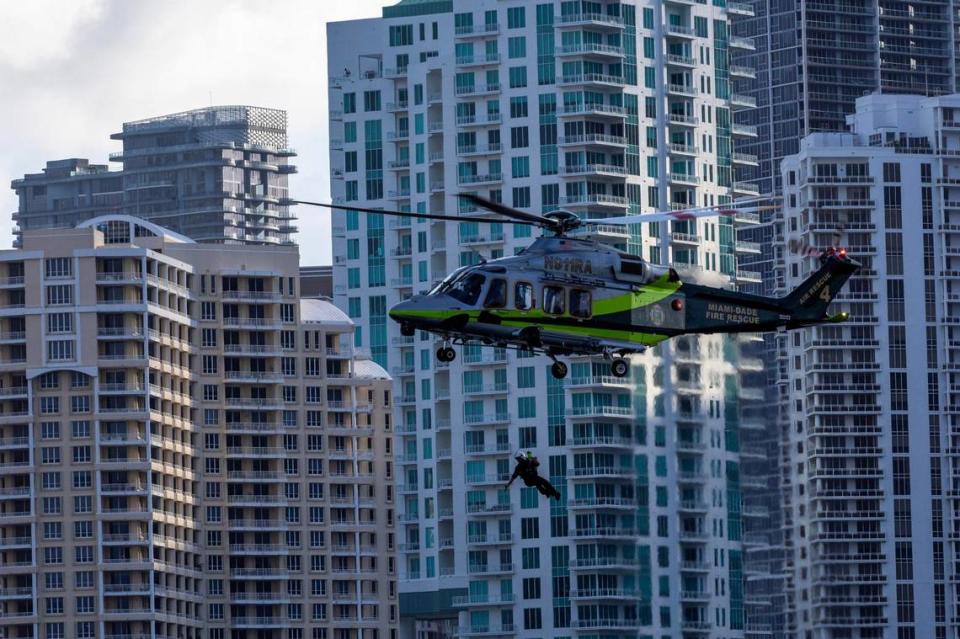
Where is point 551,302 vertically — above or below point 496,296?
below

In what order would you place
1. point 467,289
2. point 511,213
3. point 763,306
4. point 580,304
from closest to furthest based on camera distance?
point 511,213 → point 467,289 → point 580,304 → point 763,306

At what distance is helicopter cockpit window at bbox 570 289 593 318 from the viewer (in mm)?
107500

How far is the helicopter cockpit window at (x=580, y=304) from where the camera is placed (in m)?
108

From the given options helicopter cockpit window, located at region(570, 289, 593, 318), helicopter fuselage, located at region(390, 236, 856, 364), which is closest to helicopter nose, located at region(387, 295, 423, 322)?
helicopter fuselage, located at region(390, 236, 856, 364)

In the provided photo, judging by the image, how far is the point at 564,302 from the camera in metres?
107

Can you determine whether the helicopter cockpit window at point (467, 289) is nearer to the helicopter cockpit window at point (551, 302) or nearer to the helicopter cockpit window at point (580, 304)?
the helicopter cockpit window at point (551, 302)

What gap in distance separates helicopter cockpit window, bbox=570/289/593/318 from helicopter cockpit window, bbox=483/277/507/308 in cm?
261

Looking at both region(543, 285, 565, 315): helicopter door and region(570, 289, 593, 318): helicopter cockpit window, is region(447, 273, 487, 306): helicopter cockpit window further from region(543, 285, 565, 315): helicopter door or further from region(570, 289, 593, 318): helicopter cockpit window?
region(570, 289, 593, 318): helicopter cockpit window

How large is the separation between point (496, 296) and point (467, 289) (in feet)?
3.39

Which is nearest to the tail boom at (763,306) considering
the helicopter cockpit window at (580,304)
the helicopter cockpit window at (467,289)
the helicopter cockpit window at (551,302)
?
the helicopter cockpit window at (580,304)

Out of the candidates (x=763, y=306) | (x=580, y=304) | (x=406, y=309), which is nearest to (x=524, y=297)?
(x=580, y=304)

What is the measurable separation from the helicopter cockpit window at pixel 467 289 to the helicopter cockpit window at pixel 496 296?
0.34 m

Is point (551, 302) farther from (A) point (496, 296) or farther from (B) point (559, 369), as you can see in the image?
(B) point (559, 369)

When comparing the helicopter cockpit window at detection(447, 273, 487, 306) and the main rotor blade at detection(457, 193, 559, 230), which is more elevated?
the main rotor blade at detection(457, 193, 559, 230)
